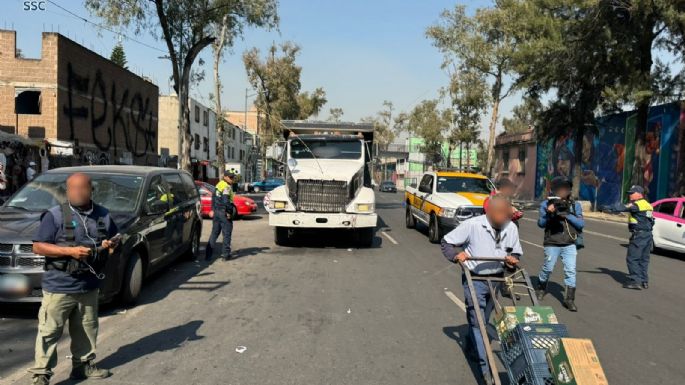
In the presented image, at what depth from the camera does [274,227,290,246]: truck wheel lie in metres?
12.7

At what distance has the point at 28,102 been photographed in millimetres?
22891

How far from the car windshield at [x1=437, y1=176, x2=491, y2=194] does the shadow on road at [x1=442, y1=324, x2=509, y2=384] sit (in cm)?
834

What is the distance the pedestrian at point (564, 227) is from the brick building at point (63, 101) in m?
17.7

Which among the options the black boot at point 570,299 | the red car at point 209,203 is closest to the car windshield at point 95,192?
the black boot at point 570,299

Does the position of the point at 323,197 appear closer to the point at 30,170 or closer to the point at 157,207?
the point at 157,207

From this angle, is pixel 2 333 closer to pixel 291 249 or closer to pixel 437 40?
pixel 291 249

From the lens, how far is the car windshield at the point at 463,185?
14109mm

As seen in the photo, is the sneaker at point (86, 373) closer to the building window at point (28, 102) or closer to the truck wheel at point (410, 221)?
the truck wheel at point (410, 221)

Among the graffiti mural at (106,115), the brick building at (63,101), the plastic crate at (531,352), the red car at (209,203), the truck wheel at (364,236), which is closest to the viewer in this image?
the plastic crate at (531,352)

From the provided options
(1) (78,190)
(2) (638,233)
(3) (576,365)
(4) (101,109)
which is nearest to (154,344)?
(1) (78,190)

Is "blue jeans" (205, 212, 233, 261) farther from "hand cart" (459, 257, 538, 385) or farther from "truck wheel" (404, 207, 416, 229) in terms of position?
"truck wheel" (404, 207, 416, 229)

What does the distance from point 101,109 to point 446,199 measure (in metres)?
19.9

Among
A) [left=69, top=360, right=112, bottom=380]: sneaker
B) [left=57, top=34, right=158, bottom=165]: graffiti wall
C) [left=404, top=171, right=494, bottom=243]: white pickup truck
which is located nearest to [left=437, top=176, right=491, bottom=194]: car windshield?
[left=404, top=171, right=494, bottom=243]: white pickup truck

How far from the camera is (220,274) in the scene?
905 cm
